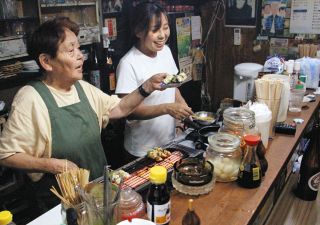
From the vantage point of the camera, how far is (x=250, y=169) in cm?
128

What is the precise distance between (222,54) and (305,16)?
1124mm

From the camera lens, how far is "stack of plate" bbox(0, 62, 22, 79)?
250 centimetres

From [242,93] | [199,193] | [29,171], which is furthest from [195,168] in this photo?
[242,93]

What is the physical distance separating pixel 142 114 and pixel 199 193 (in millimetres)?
866

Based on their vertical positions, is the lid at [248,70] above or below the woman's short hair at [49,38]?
below

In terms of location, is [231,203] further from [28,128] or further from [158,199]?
[28,128]

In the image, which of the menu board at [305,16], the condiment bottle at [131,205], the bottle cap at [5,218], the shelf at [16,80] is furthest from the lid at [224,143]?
the menu board at [305,16]

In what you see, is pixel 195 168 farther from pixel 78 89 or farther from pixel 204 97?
pixel 204 97

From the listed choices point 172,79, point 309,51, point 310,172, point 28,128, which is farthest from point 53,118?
point 309,51

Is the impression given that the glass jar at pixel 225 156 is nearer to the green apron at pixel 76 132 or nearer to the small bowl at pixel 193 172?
the small bowl at pixel 193 172

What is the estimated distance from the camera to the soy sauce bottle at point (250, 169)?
1.25m

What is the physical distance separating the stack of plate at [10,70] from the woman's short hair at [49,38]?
1.03 m

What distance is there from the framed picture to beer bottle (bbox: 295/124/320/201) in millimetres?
2714

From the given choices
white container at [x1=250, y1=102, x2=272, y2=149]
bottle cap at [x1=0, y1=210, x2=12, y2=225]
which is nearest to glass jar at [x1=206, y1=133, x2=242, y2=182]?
white container at [x1=250, y1=102, x2=272, y2=149]
